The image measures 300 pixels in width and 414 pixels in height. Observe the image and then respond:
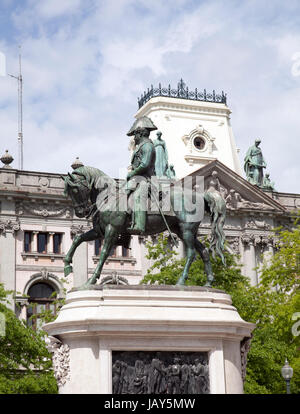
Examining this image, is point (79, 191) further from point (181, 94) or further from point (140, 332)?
point (181, 94)

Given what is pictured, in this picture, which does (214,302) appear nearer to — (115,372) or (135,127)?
(115,372)

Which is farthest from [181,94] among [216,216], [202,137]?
[216,216]

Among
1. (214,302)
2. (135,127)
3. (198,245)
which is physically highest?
(135,127)

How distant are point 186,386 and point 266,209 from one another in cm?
3672

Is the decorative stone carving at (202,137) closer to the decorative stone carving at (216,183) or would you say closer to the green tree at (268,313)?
the decorative stone carving at (216,183)

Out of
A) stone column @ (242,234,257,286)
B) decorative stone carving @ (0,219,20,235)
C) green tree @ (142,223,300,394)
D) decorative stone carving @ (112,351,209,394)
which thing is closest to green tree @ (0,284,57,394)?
green tree @ (142,223,300,394)

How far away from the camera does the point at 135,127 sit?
64.0 ft

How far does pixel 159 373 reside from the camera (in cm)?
1692

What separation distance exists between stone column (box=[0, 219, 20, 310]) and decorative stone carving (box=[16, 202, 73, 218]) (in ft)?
3.08

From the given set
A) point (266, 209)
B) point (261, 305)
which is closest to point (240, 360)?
point (261, 305)

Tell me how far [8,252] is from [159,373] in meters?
30.8

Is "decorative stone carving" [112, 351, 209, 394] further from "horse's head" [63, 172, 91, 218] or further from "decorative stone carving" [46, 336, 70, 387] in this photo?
"horse's head" [63, 172, 91, 218]

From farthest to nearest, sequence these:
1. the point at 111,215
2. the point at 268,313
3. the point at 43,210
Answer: the point at 43,210 < the point at 268,313 < the point at 111,215
